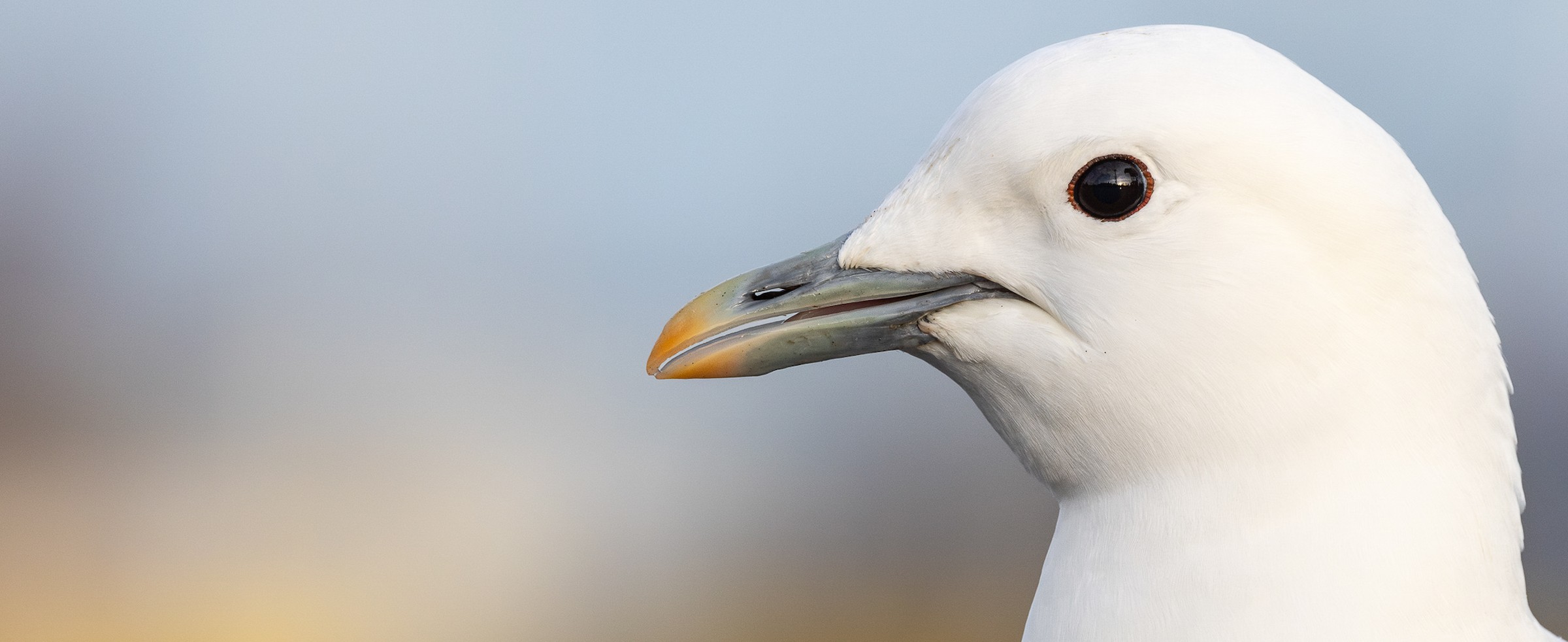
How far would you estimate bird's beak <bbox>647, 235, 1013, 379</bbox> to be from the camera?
0.87m

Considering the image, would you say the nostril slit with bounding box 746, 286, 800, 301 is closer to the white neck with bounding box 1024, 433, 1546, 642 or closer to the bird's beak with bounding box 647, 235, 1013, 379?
the bird's beak with bounding box 647, 235, 1013, 379

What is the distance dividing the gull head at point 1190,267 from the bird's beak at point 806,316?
1cm

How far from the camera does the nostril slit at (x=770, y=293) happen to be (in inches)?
35.9

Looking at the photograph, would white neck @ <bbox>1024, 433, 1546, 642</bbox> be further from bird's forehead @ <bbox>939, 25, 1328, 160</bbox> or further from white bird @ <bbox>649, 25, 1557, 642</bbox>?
bird's forehead @ <bbox>939, 25, 1328, 160</bbox>

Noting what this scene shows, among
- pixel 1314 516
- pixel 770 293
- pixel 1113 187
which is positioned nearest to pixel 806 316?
pixel 770 293

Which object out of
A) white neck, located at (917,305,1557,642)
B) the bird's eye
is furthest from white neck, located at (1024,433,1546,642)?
the bird's eye

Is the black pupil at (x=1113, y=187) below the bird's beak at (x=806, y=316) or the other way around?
the other way around

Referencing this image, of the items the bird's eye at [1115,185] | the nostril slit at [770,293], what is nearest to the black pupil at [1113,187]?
the bird's eye at [1115,185]

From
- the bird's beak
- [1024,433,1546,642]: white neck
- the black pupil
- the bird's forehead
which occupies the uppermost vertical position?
the bird's forehead

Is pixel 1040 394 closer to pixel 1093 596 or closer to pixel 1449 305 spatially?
pixel 1093 596

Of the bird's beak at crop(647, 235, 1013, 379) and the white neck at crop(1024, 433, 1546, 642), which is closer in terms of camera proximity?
the white neck at crop(1024, 433, 1546, 642)

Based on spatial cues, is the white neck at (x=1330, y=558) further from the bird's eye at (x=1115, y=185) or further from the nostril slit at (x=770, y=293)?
the nostril slit at (x=770, y=293)

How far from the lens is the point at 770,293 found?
914mm

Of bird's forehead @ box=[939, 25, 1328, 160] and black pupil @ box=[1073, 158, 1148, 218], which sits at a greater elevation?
bird's forehead @ box=[939, 25, 1328, 160]
